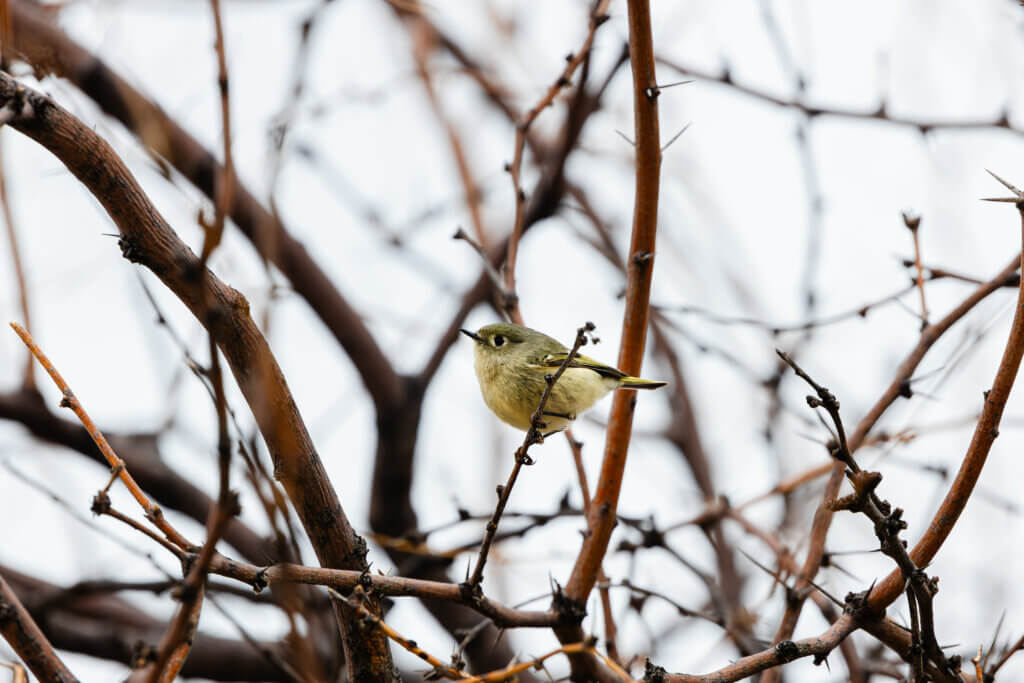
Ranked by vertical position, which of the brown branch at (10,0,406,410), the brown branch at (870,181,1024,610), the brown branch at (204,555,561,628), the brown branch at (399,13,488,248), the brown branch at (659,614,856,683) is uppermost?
the brown branch at (399,13,488,248)

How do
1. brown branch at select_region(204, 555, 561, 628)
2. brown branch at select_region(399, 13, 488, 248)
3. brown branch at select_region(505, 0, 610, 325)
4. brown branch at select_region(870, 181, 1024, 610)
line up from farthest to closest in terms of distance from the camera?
1. brown branch at select_region(399, 13, 488, 248)
2. brown branch at select_region(505, 0, 610, 325)
3. brown branch at select_region(870, 181, 1024, 610)
4. brown branch at select_region(204, 555, 561, 628)

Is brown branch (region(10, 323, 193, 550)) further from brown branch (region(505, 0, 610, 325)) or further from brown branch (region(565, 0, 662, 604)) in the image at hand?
brown branch (region(505, 0, 610, 325))

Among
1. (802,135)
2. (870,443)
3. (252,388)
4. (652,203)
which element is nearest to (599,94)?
(802,135)

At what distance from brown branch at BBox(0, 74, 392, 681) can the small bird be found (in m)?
1.18

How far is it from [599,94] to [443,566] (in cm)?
207

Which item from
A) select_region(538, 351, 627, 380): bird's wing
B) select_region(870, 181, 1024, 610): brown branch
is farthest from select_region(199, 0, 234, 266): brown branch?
select_region(538, 351, 627, 380): bird's wing

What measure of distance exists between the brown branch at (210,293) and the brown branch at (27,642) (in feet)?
1.62

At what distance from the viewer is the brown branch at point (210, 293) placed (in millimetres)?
1652

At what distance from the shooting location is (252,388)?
1807 mm

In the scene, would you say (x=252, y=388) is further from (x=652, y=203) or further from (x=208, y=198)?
(x=208, y=198)

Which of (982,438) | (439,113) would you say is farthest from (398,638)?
(439,113)

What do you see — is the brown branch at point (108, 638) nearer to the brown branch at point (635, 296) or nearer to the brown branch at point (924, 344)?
the brown branch at point (635, 296)

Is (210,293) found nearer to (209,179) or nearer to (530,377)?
(530,377)

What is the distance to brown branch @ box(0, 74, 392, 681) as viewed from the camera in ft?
5.42
